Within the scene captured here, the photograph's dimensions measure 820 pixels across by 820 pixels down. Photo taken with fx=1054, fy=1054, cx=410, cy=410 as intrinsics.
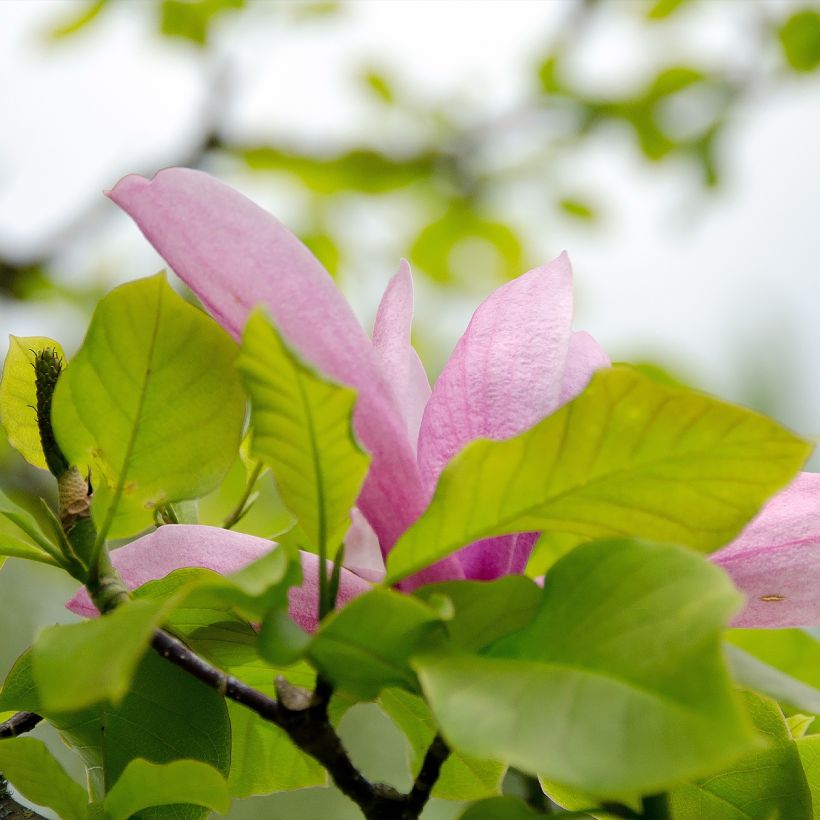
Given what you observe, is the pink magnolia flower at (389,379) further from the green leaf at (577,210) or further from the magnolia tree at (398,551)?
the green leaf at (577,210)

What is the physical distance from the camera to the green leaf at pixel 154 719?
300mm

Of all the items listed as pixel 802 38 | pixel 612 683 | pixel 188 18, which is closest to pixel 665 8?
pixel 802 38

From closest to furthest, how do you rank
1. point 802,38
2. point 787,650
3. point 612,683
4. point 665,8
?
point 612,683
point 787,650
point 802,38
point 665,8

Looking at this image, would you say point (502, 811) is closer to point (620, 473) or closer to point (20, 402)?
point (620, 473)

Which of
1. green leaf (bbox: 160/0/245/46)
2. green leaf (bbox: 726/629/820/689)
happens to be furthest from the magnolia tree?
green leaf (bbox: 160/0/245/46)

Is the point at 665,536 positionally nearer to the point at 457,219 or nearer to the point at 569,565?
the point at 569,565

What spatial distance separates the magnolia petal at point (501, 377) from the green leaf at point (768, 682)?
0.08 metres

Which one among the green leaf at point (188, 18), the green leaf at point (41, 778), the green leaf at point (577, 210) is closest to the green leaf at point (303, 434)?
the green leaf at point (41, 778)

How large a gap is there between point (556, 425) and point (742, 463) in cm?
4

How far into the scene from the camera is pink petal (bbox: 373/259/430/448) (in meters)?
0.29

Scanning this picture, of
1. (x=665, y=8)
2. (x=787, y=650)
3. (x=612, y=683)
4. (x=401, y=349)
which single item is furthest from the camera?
(x=665, y=8)

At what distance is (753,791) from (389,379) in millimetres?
158

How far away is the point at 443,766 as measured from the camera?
1.13ft

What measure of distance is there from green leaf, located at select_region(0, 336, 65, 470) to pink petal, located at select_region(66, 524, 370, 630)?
59 millimetres
